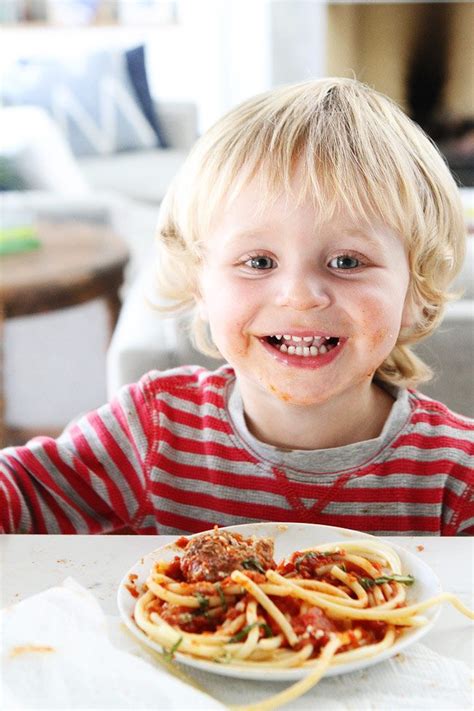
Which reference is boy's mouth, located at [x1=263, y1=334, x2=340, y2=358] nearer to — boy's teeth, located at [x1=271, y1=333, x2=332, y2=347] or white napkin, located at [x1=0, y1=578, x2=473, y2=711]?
boy's teeth, located at [x1=271, y1=333, x2=332, y2=347]

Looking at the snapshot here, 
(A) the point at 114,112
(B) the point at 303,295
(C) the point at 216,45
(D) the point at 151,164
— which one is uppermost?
(B) the point at 303,295

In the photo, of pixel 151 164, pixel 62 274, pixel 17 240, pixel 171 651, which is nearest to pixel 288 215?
pixel 171 651

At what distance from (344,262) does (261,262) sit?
81 mm

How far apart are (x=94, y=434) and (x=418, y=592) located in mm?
474

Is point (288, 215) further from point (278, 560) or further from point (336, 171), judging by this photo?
point (278, 560)

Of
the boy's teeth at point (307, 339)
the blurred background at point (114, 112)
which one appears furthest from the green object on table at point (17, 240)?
the boy's teeth at point (307, 339)

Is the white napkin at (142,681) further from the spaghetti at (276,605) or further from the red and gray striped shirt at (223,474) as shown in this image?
the red and gray striped shirt at (223,474)

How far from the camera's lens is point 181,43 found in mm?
5973

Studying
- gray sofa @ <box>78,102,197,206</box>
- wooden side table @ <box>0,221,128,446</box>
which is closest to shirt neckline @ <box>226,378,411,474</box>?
wooden side table @ <box>0,221,128,446</box>

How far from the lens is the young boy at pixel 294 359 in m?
1.01

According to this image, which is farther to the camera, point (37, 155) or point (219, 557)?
point (37, 155)

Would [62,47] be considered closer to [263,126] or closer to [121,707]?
[263,126]

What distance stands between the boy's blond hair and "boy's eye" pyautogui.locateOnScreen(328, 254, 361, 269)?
0.14ft

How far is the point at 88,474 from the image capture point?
3.67ft
